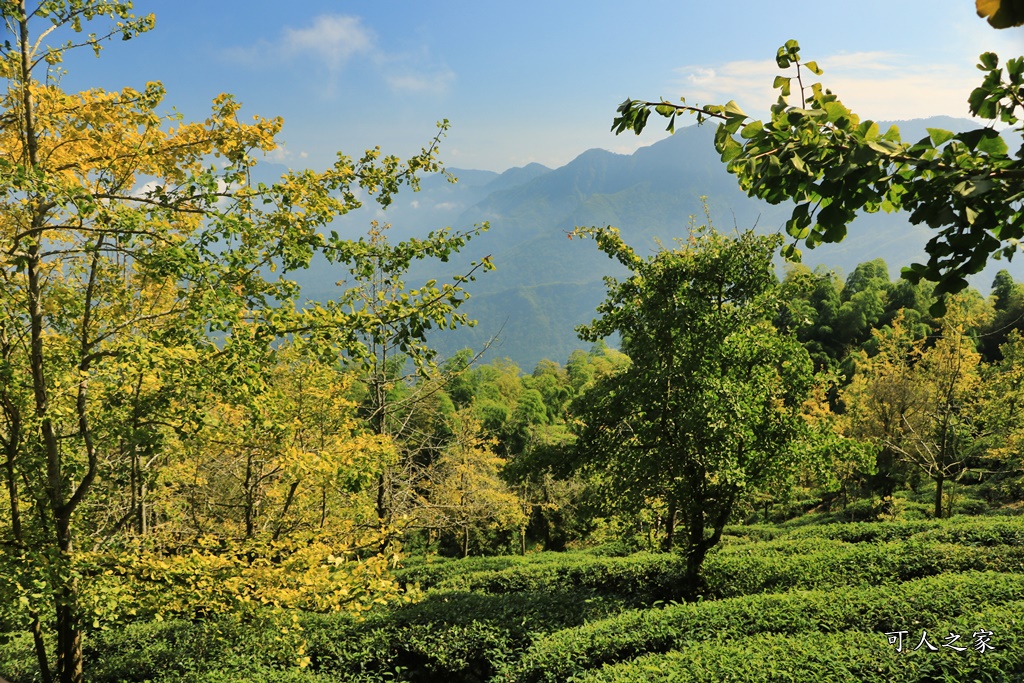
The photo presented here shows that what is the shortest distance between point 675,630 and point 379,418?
8484 millimetres

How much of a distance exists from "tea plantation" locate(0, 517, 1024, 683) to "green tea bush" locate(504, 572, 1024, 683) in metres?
0.02

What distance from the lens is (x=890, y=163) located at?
6.86 ft

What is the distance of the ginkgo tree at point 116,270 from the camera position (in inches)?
169

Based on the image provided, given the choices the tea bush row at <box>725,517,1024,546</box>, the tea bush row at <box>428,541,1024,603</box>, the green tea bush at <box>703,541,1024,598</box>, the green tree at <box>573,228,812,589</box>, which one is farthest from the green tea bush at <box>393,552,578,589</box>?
the tea bush row at <box>725,517,1024,546</box>

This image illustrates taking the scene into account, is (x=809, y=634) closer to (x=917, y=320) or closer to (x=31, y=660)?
(x=31, y=660)

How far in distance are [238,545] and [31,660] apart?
16.9 ft

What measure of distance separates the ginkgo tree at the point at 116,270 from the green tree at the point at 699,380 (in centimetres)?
525

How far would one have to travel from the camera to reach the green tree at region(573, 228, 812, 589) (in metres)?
8.90

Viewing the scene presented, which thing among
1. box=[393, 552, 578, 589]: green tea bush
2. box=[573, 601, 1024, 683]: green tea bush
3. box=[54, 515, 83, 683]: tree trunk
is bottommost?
box=[393, 552, 578, 589]: green tea bush

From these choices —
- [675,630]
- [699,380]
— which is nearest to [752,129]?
[699,380]

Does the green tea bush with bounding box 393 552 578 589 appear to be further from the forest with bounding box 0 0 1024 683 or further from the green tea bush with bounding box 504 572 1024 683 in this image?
the green tea bush with bounding box 504 572 1024 683

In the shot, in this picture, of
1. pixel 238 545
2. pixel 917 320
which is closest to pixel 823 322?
pixel 917 320

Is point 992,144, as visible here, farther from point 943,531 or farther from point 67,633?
point 943,531

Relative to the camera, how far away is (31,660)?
8750 millimetres
